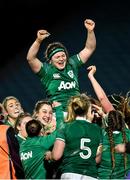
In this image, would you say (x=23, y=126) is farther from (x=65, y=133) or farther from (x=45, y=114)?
(x=65, y=133)

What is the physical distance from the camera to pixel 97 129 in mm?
4738

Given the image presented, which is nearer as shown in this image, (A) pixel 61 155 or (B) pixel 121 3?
(A) pixel 61 155

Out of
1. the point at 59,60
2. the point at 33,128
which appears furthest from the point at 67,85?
the point at 33,128

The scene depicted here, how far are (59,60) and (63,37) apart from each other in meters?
3.76

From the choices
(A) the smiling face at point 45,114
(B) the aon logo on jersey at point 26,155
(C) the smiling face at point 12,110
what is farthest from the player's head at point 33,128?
(C) the smiling face at point 12,110

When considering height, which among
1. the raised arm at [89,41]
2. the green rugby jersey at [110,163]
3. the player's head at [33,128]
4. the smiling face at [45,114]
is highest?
the raised arm at [89,41]

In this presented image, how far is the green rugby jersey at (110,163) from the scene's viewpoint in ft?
16.4

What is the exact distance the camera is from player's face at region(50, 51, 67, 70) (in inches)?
241

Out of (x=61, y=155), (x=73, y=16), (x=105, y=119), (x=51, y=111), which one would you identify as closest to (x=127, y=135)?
(x=105, y=119)

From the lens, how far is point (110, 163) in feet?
16.6

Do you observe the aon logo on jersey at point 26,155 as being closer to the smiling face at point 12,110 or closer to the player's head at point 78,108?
the player's head at point 78,108

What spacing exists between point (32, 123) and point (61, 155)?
726 millimetres

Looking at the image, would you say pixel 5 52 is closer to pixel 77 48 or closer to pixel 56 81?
pixel 77 48

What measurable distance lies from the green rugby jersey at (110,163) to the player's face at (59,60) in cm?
125
